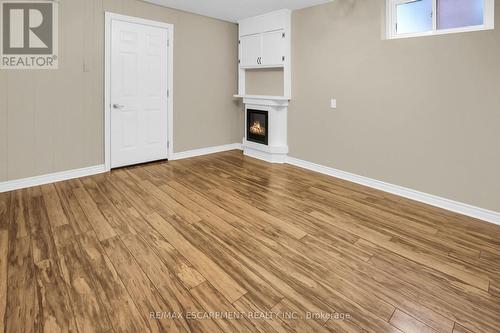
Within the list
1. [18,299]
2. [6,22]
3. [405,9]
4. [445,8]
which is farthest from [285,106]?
[18,299]

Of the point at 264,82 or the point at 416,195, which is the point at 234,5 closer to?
the point at 264,82

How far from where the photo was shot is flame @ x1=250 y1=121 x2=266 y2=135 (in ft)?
17.4

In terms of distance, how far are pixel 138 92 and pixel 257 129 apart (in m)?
2.15

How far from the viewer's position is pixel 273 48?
16.2ft

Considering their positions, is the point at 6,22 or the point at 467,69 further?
the point at 6,22

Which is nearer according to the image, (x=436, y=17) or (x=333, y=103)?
(x=436, y=17)

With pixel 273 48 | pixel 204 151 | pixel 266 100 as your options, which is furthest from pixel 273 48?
pixel 204 151

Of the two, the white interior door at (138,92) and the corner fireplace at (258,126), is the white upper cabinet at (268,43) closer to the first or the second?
the corner fireplace at (258,126)

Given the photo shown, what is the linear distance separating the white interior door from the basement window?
3.45m

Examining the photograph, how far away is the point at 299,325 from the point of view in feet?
5.24

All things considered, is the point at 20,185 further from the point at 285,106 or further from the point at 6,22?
the point at 285,106

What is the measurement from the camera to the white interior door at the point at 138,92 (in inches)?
170

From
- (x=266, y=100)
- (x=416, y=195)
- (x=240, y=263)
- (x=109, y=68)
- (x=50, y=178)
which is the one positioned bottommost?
(x=240, y=263)

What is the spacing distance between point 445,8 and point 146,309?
404cm
